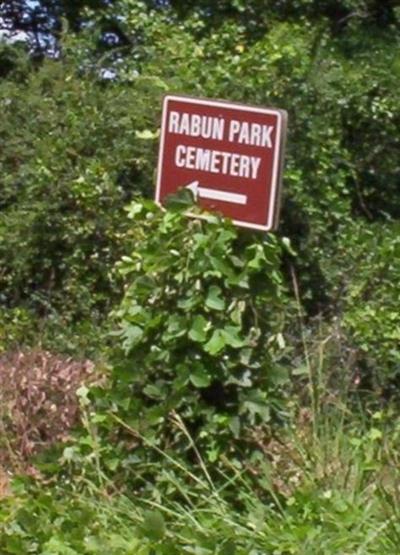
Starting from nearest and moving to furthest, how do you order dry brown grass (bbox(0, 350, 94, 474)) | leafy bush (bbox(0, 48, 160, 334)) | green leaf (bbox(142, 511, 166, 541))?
green leaf (bbox(142, 511, 166, 541)) → dry brown grass (bbox(0, 350, 94, 474)) → leafy bush (bbox(0, 48, 160, 334))

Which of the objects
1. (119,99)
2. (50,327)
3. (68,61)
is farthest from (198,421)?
(68,61)

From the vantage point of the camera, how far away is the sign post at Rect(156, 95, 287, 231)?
232 inches

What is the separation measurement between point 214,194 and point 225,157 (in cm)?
15

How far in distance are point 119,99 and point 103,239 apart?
0.91 metres

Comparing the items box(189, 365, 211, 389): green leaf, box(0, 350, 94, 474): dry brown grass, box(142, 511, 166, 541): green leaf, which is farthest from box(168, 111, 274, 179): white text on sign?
box(0, 350, 94, 474): dry brown grass

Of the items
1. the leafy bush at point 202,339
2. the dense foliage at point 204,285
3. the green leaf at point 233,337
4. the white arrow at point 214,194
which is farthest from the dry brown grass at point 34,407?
the white arrow at point 214,194

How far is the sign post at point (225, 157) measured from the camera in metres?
5.90

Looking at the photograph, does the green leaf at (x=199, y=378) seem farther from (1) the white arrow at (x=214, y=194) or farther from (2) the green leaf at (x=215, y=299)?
(1) the white arrow at (x=214, y=194)

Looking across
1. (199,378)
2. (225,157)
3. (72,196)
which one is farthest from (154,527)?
(72,196)

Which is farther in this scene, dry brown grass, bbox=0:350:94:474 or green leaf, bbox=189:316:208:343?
dry brown grass, bbox=0:350:94:474

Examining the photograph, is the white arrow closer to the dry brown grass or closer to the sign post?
the sign post

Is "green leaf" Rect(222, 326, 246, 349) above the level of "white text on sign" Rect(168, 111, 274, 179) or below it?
below

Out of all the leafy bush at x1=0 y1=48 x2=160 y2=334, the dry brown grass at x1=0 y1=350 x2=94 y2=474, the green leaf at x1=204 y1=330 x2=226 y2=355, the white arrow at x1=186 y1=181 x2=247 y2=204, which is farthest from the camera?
the leafy bush at x1=0 y1=48 x2=160 y2=334

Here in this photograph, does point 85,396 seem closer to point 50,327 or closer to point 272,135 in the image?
point 272,135
